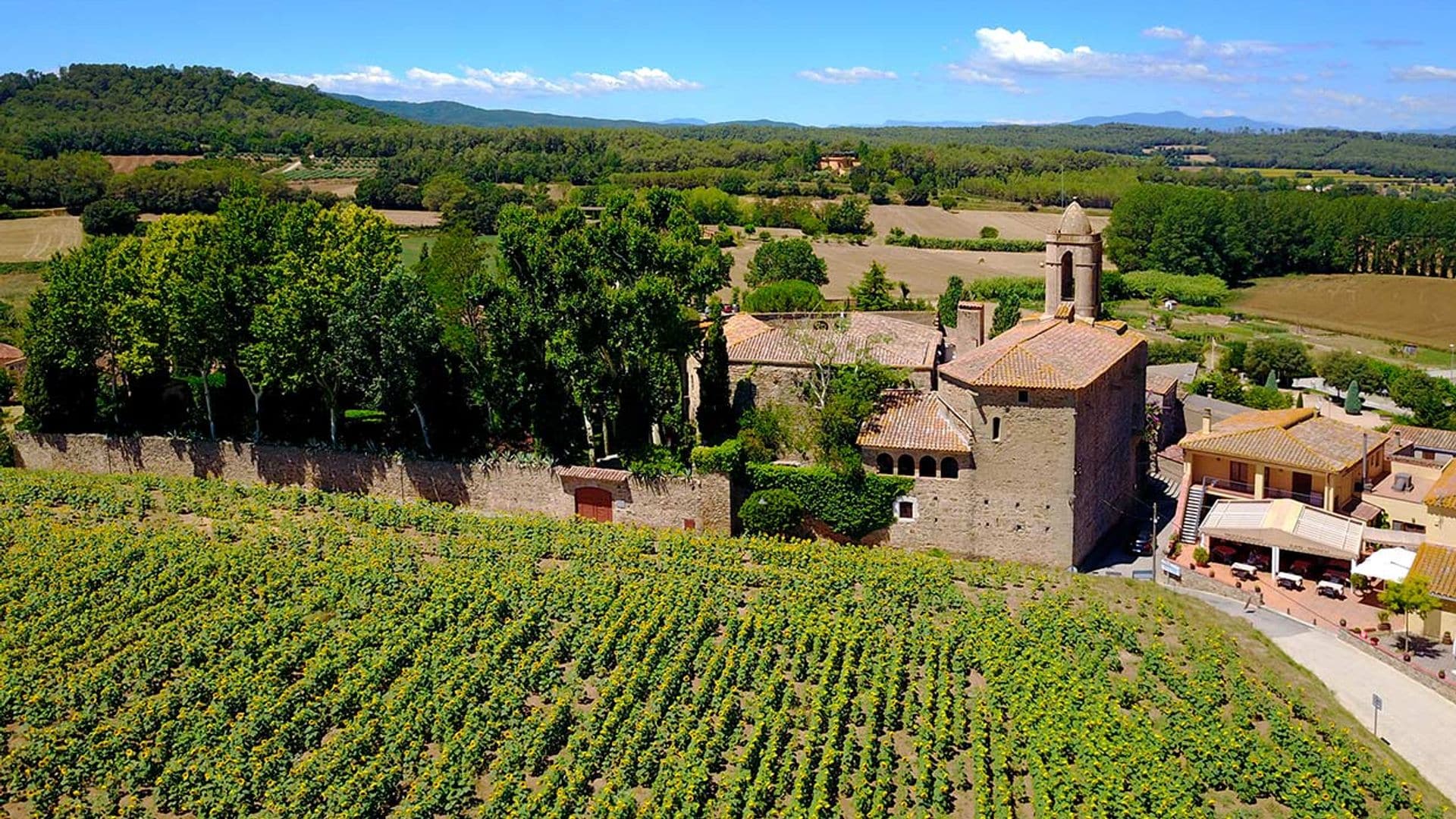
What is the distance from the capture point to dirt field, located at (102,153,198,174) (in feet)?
342

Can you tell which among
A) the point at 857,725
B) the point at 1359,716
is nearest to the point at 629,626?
the point at 857,725

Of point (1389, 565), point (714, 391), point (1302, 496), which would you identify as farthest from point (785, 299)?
point (1389, 565)

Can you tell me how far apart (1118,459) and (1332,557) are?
22.1 ft

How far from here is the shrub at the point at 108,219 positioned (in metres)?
83.4

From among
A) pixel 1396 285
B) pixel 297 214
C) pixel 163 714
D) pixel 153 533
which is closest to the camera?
pixel 163 714

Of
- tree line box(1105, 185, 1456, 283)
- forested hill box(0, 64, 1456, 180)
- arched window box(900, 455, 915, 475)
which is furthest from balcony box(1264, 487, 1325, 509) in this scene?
forested hill box(0, 64, 1456, 180)

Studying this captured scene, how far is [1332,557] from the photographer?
109 feet

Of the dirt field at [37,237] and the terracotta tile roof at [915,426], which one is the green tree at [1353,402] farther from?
the dirt field at [37,237]

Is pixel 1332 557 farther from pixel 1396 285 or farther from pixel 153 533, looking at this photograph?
pixel 1396 285

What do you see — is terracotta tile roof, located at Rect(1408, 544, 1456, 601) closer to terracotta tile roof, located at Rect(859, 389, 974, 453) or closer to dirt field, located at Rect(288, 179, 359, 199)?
terracotta tile roof, located at Rect(859, 389, 974, 453)

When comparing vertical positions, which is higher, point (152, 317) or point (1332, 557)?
point (152, 317)

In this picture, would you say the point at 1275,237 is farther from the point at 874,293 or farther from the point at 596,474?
the point at 596,474

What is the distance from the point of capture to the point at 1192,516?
122 feet

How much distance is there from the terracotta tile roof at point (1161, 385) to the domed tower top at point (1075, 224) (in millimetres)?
8081
